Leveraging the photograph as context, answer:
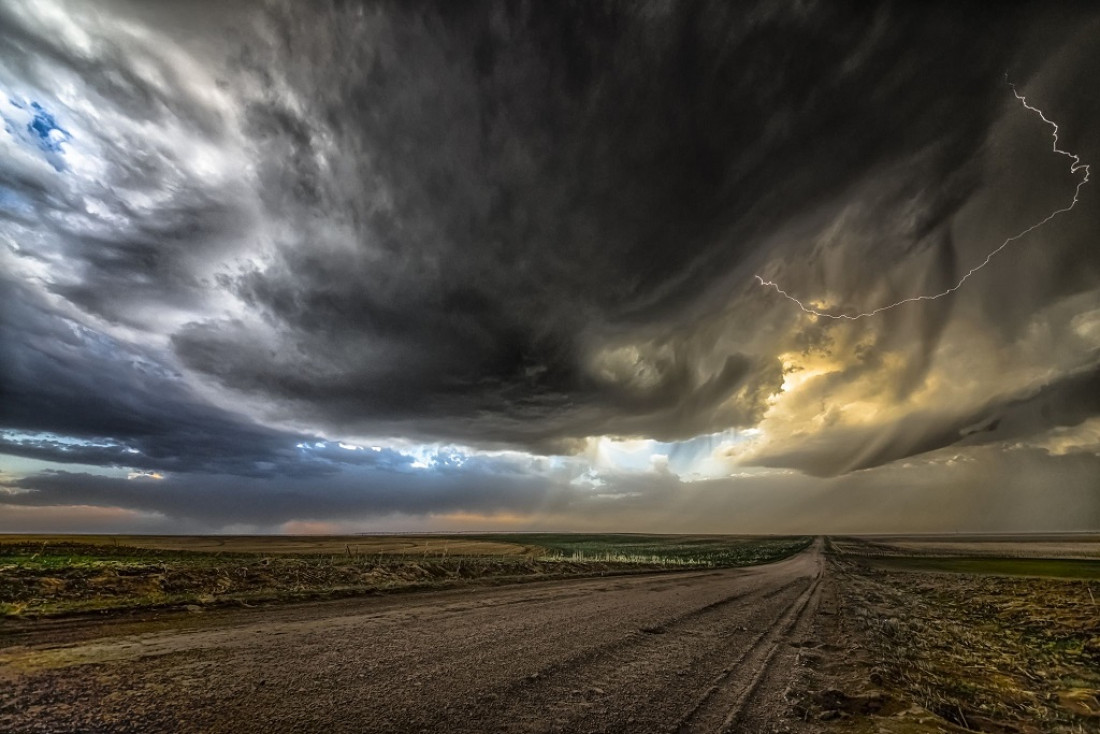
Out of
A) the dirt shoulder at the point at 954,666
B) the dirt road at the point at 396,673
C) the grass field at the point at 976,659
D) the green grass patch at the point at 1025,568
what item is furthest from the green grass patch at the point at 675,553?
the dirt road at the point at 396,673

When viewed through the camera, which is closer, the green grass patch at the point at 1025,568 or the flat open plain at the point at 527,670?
the flat open plain at the point at 527,670

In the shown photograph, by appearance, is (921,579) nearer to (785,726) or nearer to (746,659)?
(746,659)

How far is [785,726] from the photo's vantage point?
670cm

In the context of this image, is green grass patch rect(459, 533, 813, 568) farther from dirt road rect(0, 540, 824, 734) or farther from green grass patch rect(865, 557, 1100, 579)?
dirt road rect(0, 540, 824, 734)

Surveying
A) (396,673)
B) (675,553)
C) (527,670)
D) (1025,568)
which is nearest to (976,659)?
(527,670)

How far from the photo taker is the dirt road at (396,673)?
6.13 metres

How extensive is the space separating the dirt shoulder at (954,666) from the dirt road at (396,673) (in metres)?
1.16

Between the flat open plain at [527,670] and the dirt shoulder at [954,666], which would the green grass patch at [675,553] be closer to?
the dirt shoulder at [954,666]

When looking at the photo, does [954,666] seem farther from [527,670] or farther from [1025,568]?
[1025,568]

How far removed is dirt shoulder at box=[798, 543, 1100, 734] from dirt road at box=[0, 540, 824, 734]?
3.81 feet

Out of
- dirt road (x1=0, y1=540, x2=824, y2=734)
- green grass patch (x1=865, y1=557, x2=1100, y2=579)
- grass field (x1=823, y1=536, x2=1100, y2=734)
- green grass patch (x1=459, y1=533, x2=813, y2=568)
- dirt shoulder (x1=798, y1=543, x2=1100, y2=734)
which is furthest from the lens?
green grass patch (x1=459, y1=533, x2=813, y2=568)

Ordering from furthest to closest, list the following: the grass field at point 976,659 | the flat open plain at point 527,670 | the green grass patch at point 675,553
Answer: the green grass patch at point 675,553 < the grass field at point 976,659 < the flat open plain at point 527,670

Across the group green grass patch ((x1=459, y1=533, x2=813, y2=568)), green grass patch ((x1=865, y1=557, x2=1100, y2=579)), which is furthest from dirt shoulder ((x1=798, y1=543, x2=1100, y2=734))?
green grass patch ((x1=459, y1=533, x2=813, y2=568))

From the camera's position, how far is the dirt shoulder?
7.53 metres
